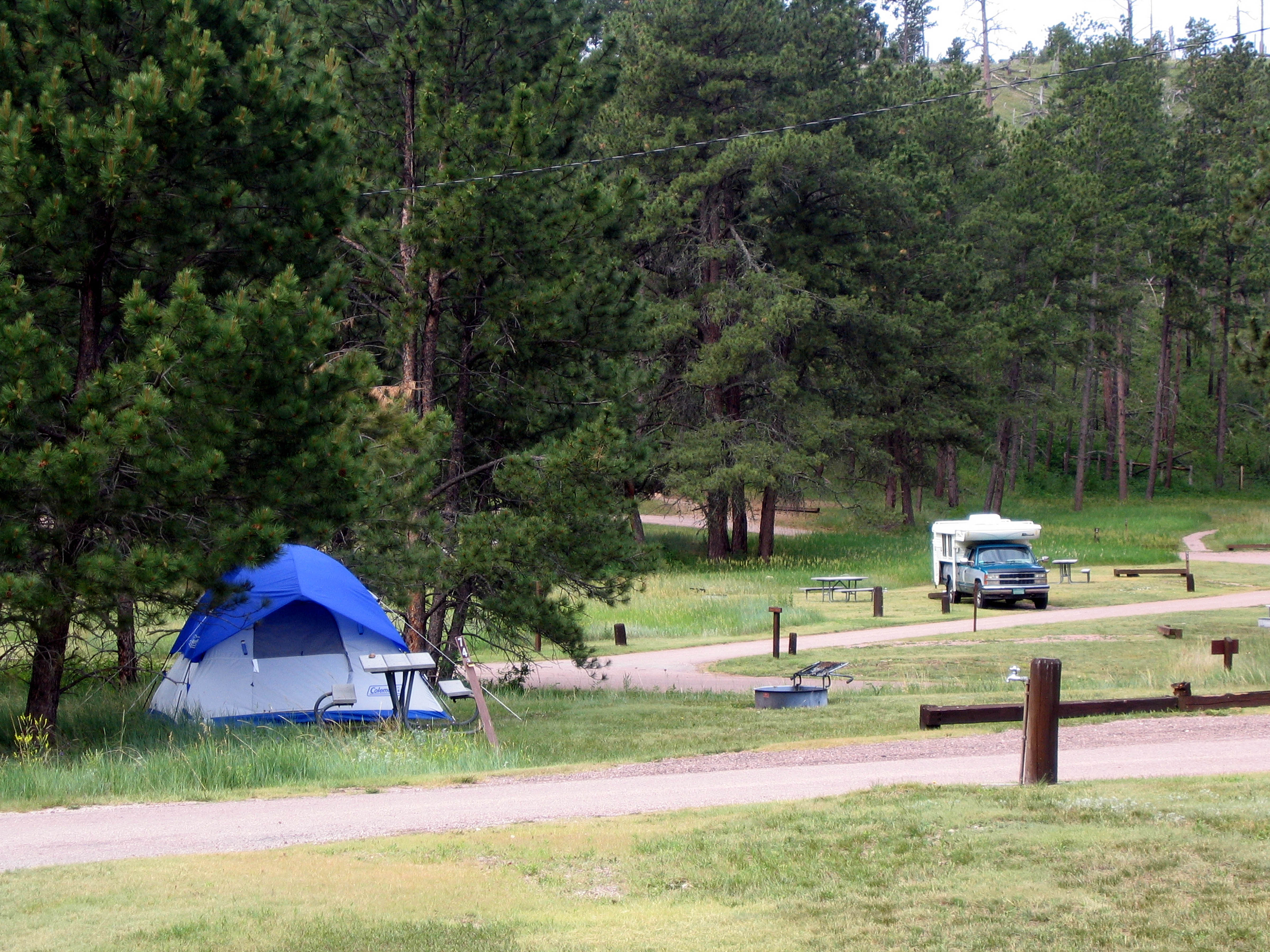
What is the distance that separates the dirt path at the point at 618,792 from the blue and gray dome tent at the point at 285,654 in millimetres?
4993

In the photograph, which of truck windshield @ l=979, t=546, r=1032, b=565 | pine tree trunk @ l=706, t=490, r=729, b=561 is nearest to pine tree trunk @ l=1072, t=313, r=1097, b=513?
pine tree trunk @ l=706, t=490, r=729, b=561

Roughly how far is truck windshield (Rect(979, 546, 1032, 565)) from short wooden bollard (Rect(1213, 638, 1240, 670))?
14245 millimetres

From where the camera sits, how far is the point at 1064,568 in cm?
3894

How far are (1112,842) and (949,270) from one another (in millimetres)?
44520

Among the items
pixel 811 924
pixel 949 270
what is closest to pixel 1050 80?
pixel 949 270

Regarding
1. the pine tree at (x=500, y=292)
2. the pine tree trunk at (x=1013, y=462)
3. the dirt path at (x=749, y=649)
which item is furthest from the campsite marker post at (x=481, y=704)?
the pine tree trunk at (x=1013, y=462)

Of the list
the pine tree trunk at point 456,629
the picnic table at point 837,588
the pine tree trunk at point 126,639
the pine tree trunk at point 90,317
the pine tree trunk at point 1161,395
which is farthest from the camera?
the pine tree trunk at point 1161,395

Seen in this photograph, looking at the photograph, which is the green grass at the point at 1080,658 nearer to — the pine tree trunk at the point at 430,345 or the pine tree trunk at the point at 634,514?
the pine tree trunk at the point at 634,514

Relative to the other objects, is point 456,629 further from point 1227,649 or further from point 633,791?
point 1227,649

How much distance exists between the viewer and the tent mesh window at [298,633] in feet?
51.5

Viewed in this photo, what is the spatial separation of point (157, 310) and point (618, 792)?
578 centimetres

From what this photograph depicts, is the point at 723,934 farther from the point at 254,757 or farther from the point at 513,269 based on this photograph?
the point at 513,269

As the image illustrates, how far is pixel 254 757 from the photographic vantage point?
1184cm

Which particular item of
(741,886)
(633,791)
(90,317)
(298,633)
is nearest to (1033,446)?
(298,633)
